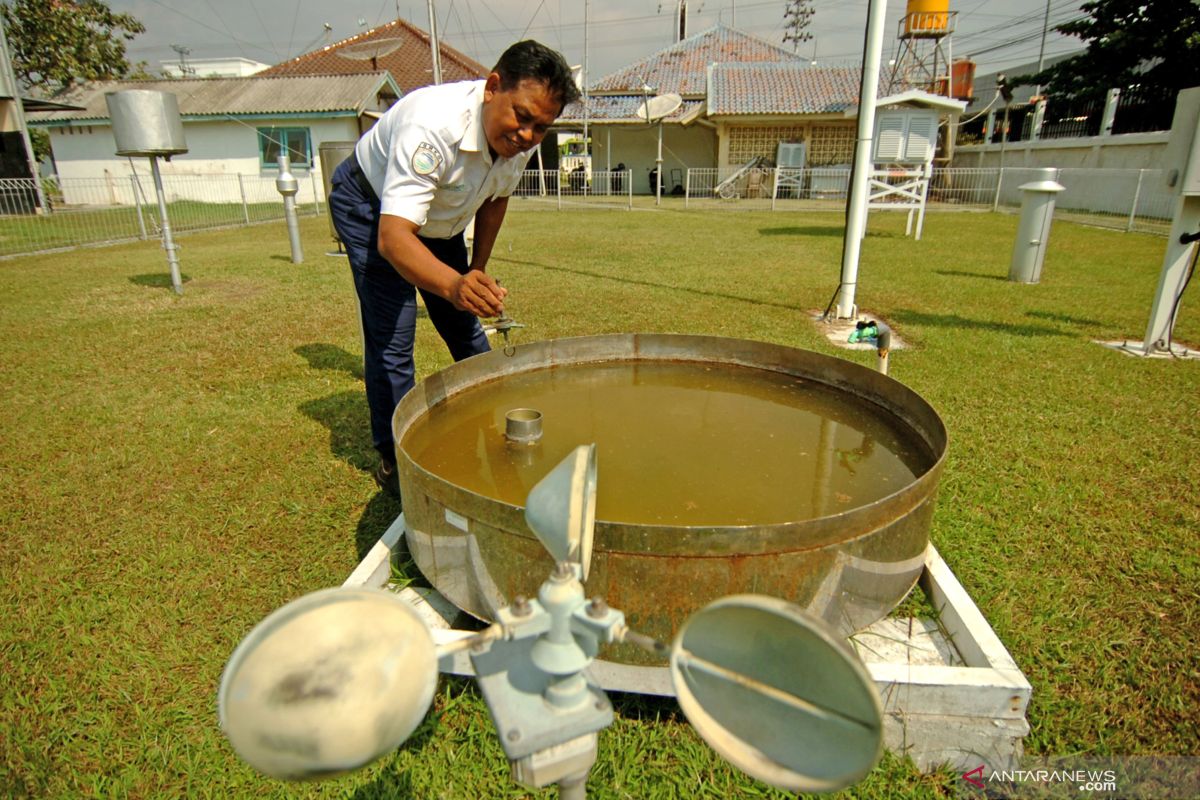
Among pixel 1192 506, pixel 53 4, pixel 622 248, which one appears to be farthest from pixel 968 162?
pixel 53 4

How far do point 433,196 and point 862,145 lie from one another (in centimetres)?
450

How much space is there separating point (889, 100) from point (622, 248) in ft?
18.4

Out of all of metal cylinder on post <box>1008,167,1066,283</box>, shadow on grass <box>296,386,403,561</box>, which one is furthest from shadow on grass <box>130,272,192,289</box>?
metal cylinder on post <box>1008,167,1066,283</box>

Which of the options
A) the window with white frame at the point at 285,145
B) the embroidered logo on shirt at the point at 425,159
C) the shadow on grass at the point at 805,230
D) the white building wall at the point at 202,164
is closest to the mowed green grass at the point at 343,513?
Answer: the embroidered logo on shirt at the point at 425,159

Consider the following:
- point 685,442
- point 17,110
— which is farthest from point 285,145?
point 685,442

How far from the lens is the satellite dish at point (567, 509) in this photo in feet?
3.09

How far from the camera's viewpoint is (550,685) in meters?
0.90

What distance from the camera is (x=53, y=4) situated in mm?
23734

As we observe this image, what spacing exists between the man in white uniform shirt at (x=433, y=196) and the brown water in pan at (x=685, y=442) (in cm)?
35

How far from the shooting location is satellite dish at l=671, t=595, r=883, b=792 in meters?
0.75

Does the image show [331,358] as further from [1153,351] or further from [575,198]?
[575,198]

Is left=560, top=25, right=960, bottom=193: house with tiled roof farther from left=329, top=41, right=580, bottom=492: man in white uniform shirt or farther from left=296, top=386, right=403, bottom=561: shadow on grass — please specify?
left=329, top=41, right=580, bottom=492: man in white uniform shirt

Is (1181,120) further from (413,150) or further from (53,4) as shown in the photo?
(53,4)

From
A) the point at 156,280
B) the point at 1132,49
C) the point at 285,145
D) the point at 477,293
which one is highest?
the point at 1132,49
